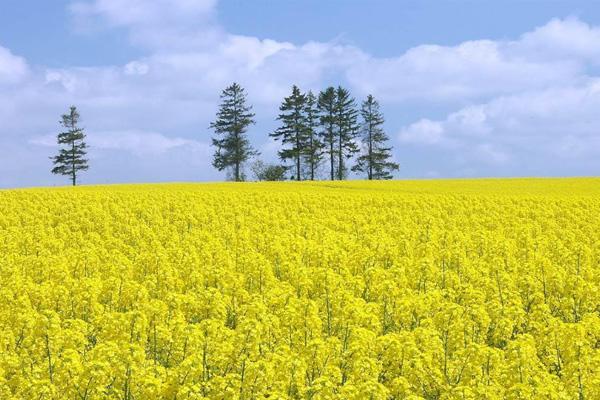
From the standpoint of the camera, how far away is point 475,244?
26.0 metres

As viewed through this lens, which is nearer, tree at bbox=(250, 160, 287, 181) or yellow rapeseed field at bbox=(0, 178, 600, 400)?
yellow rapeseed field at bbox=(0, 178, 600, 400)

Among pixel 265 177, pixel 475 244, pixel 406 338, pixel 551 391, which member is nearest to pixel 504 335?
pixel 406 338

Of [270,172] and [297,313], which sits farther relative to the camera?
[270,172]

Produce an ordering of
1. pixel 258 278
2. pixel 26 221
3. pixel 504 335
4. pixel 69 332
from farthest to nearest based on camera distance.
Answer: pixel 26 221 → pixel 258 278 → pixel 504 335 → pixel 69 332

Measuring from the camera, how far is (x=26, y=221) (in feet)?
112

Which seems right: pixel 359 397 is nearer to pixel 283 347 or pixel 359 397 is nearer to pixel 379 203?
pixel 283 347

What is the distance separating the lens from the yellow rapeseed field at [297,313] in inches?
A: 381

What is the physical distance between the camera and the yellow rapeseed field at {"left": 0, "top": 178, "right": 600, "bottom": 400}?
967cm

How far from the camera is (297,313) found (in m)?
13.0

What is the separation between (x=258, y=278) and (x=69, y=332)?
7.34m

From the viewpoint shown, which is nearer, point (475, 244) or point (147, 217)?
point (475, 244)

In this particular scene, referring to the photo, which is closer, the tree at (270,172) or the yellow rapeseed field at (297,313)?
the yellow rapeseed field at (297,313)

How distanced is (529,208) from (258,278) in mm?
25308

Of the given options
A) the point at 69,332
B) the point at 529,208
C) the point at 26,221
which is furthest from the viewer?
the point at 529,208
